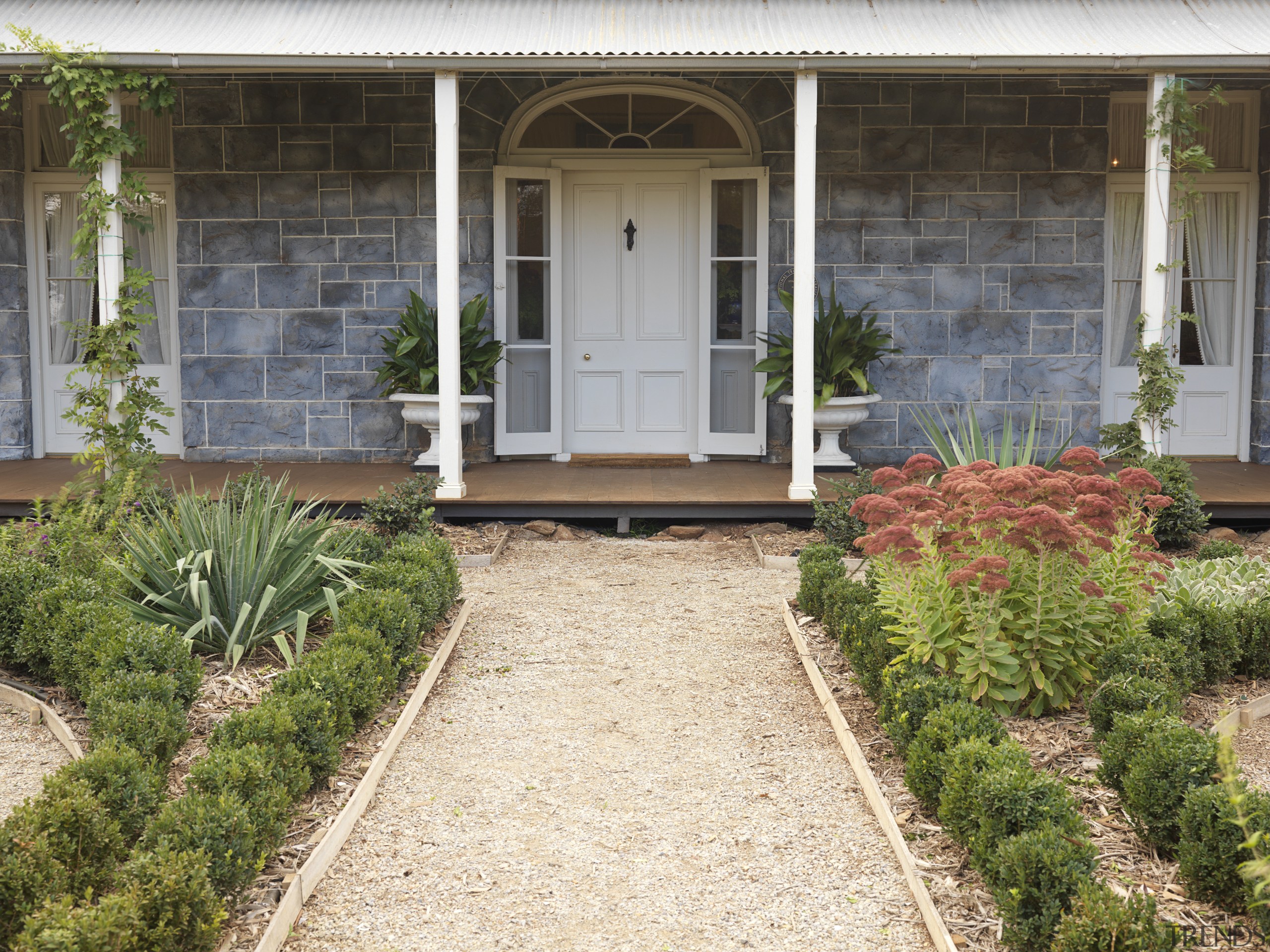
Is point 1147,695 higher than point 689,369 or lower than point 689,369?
lower

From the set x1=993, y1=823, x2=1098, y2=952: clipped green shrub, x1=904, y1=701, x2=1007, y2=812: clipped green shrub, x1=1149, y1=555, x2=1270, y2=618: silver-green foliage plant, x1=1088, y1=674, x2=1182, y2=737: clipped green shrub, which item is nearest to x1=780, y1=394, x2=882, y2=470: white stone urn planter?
x1=1149, y1=555, x2=1270, y2=618: silver-green foliage plant

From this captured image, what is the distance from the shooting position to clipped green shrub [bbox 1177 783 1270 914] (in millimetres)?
2756

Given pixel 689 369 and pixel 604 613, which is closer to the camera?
pixel 604 613

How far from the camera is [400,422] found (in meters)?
9.42

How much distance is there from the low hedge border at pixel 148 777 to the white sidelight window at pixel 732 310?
5024 mm

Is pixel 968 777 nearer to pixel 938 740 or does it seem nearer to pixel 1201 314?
pixel 938 740

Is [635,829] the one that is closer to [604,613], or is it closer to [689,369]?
[604,613]

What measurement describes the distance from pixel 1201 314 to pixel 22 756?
29.0ft

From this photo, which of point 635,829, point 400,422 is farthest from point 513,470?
point 635,829

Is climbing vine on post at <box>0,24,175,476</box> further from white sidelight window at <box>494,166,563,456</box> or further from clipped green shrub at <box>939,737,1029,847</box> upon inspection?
clipped green shrub at <box>939,737,1029,847</box>

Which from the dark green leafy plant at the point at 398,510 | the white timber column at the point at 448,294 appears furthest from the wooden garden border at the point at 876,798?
the white timber column at the point at 448,294

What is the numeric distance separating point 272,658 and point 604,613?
1.77 metres

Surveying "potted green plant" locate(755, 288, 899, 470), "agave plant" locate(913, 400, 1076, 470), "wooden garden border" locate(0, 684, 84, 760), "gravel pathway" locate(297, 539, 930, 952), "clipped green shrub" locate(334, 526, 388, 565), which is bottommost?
"gravel pathway" locate(297, 539, 930, 952)

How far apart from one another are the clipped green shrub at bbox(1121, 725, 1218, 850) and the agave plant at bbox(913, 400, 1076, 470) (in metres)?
1.54
